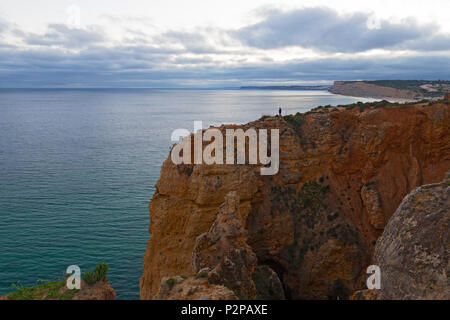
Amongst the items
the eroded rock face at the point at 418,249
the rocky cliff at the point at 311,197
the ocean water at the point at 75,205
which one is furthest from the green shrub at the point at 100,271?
the ocean water at the point at 75,205

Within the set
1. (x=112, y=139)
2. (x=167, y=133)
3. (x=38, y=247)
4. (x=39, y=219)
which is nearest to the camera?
(x=38, y=247)

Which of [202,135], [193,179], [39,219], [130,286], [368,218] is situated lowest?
[130,286]

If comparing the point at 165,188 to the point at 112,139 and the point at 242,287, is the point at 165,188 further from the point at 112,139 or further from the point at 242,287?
the point at 112,139

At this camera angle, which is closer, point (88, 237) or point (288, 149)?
point (288, 149)

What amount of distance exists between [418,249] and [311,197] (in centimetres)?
1847

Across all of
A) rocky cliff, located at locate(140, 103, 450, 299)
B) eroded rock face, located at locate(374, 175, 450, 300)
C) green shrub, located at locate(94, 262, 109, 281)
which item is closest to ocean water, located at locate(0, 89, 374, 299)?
rocky cliff, located at locate(140, 103, 450, 299)

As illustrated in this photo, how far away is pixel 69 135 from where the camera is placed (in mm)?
137500

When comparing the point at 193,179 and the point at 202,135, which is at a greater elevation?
the point at 202,135

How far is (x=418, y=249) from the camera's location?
2130 centimetres

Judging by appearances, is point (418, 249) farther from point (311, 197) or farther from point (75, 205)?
point (75, 205)

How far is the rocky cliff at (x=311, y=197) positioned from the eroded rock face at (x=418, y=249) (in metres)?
10.1

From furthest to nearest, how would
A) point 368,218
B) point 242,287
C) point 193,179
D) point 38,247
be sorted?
1. point 38,247
2. point 368,218
3. point 193,179
4. point 242,287
